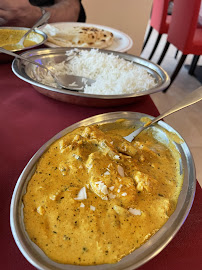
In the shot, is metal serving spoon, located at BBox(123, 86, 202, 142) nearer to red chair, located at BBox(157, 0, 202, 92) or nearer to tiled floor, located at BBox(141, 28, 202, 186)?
tiled floor, located at BBox(141, 28, 202, 186)

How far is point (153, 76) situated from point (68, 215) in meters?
0.69

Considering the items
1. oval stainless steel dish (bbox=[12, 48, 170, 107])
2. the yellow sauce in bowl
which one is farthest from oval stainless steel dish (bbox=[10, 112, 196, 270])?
the yellow sauce in bowl

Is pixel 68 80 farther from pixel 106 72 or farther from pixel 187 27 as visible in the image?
pixel 187 27

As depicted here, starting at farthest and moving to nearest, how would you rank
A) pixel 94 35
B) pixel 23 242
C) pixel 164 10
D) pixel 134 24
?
pixel 164 10, pixel 134 24, pixel 94 35, pixel 23 242

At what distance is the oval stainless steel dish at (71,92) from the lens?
2.64ft

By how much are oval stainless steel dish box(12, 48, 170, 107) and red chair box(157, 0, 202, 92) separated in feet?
5.80

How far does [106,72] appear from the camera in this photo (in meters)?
1.03

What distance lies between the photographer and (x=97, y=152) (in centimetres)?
60

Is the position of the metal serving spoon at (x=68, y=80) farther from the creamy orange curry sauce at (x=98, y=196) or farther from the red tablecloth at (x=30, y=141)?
the creamy orange curry sauce at (x=98, y=196)

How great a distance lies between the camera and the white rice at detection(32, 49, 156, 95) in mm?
906

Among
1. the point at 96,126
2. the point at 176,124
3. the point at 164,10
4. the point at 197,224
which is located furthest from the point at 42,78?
the point at 164,10

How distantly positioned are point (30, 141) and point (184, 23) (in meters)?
2.44

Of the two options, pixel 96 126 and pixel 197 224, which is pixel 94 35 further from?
pixel 197 224

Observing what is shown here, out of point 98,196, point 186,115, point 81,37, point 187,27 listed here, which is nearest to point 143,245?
point 98,196
